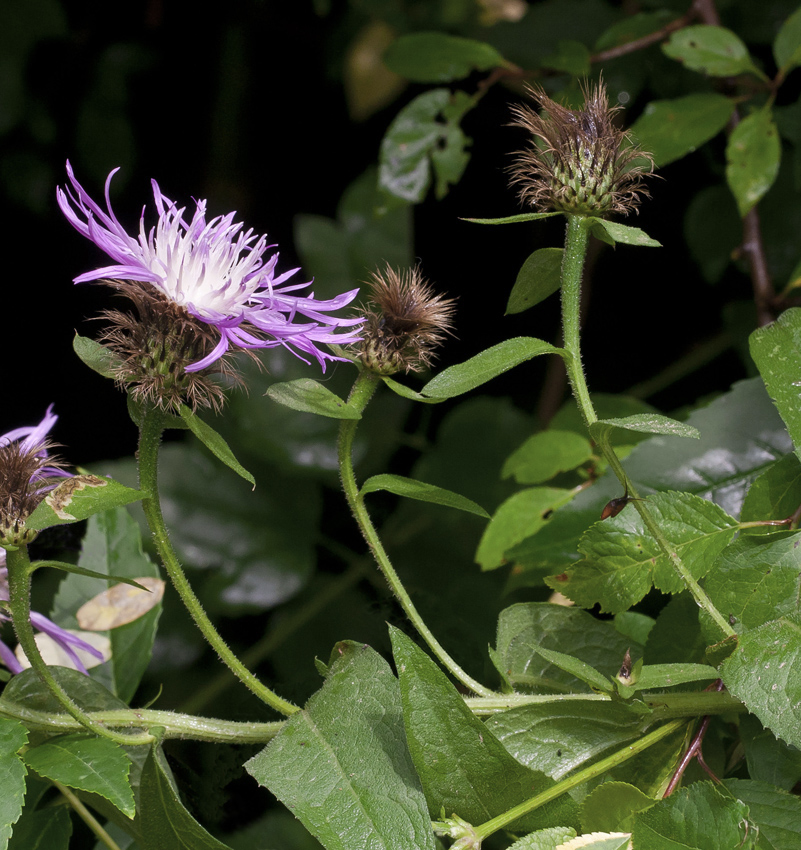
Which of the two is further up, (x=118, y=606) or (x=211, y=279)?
(x=211, y=279)

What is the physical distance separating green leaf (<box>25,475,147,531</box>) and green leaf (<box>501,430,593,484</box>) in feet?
1.20

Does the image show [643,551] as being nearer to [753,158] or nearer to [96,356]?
[96,356]

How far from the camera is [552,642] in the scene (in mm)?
451

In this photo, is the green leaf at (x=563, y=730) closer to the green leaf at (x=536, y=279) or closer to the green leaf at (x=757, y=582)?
the green leaf at (x=757, y=582)

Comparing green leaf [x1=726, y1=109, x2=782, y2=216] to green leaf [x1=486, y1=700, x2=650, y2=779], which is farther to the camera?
green leaf [x1=726, y1=109, x2=782, y2=216]

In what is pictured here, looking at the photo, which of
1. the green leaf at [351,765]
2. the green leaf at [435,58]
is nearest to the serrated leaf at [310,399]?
the green leaf at [351,765]

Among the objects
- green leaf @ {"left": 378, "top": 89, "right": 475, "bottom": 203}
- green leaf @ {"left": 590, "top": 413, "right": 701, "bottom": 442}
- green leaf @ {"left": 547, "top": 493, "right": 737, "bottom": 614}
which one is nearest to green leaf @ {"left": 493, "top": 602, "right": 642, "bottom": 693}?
green leaf @ {"left": 547, "top": 493, "right": 737, "bottom": 614}

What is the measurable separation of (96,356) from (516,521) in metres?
0.34

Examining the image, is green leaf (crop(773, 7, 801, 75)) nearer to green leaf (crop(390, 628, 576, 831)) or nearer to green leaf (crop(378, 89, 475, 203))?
green leaf (crop(378, 89, 475, 203))

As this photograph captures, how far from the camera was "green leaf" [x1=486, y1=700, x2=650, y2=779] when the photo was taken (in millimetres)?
384

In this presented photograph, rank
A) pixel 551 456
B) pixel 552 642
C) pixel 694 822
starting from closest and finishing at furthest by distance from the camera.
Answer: pixel 694 822
pixel 552 642
pixel 551 456

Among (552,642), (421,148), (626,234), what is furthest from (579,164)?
(421,148)

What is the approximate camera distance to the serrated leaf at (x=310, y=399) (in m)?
0.40

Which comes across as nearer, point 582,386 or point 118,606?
point 582,386
